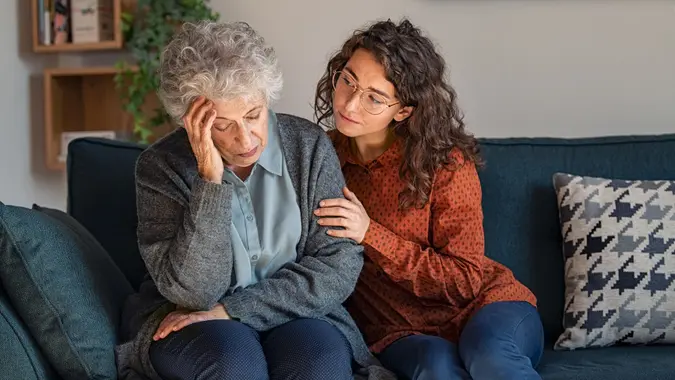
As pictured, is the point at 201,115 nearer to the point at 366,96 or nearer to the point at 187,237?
the point at 187,237

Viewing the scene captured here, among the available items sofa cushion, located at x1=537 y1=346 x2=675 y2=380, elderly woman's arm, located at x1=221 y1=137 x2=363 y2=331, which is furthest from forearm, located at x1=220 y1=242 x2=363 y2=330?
sofa cushion, located at x1=537 y1=346 x2=675 y2=380

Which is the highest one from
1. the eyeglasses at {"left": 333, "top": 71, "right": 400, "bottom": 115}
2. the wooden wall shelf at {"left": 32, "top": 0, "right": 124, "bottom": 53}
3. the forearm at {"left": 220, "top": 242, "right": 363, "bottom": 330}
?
the wooden wall shelf at {"left": 32, "top": 0, "right": 124, "bottom": 53}

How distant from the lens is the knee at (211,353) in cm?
159

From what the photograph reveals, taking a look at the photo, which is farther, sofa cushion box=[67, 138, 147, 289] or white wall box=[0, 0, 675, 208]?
white wall box=[0, 0, 675, 208]

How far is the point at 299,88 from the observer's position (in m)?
2.90

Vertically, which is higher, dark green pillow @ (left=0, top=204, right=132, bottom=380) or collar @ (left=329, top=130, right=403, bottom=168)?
collar @ (left=329, top=130, right=403, bottom=168)

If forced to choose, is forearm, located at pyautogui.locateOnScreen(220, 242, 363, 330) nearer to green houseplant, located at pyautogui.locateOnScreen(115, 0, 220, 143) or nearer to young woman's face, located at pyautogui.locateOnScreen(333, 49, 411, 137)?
young woman's face, located at pyautogui.locateOnScreen(333, 49, 411, 137)

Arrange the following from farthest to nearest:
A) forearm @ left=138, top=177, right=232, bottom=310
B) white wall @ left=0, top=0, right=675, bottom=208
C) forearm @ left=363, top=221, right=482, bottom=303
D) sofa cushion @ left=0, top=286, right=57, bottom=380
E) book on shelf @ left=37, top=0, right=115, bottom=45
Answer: book on shelf @ left=37, top=0, right=115, bottom=45 → white wall @ left=0, top=0, right=675, bottom=208 → forearm @ left=363, top=221, right=482, bottom=303 → forearm @ left=138, top=177, right=232, bottom=310 → sofa cushion @ left=0, top=286, right=57, bottom=380

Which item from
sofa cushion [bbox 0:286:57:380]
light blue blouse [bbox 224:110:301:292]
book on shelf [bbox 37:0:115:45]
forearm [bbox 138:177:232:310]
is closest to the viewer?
sofa cushion [bbox 0:286:57:380]

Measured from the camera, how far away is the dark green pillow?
1682 millimetres

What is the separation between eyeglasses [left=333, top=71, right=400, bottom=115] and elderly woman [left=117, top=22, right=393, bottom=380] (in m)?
0.11

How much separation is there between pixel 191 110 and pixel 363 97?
1.25 feet

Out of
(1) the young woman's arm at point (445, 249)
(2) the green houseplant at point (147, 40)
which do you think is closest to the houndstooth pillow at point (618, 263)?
(1) the young woman's arm at point (445, 249)

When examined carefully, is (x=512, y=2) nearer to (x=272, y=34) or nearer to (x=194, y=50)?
(x=272, y=34)
